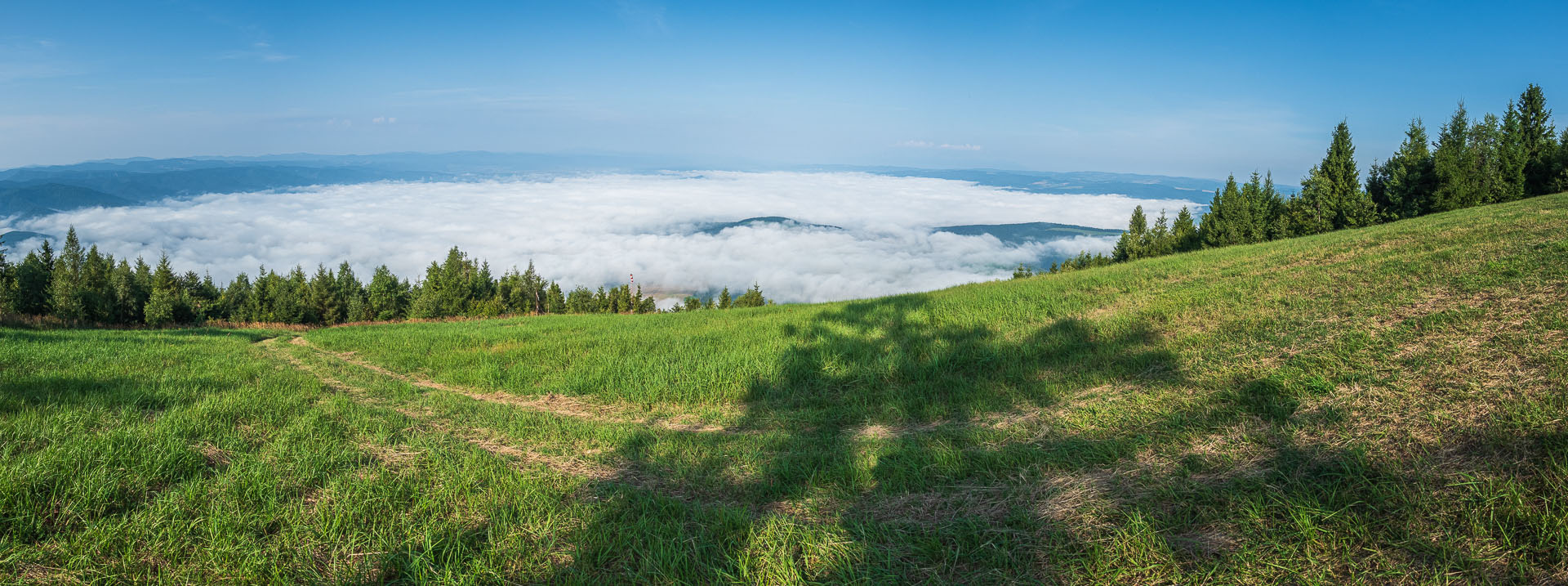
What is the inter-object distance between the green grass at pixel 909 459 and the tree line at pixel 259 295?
94.4 ft

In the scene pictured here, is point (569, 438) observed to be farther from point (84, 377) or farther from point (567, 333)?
point (567, 333)

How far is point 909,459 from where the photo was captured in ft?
16.4

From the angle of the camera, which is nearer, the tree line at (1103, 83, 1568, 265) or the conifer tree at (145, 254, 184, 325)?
the tree line at (1103, 83, 1568, 265)

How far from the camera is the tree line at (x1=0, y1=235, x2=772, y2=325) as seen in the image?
1673 inches

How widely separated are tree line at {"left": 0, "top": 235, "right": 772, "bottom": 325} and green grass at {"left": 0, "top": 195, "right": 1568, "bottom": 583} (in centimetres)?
2879

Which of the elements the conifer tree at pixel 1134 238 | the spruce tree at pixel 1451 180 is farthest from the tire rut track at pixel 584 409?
the conifer tree at pixel 1134 238

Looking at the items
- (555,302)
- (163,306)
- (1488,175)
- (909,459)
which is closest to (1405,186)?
(1488,175)

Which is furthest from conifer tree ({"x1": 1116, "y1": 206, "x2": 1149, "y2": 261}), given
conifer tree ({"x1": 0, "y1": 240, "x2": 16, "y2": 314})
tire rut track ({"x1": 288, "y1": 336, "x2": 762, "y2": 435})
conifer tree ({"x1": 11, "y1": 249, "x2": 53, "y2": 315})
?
conifer tree ({"x1": 11, "y1": 249, "x2": 53, "y2": 315})

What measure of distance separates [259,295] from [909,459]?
80877 mm

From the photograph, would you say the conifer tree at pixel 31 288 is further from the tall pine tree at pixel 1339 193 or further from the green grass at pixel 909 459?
the tall pine tree at pixel 1339 193

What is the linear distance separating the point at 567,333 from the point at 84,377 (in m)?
8.85

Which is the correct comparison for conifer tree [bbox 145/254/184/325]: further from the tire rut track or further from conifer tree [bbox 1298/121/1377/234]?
conifer tree [bbox 1298/121/1377/234]

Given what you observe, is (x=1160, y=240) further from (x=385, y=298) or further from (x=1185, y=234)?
(x=385, y=298)

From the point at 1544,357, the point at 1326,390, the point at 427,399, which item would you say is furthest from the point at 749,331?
the point at 1544,357
